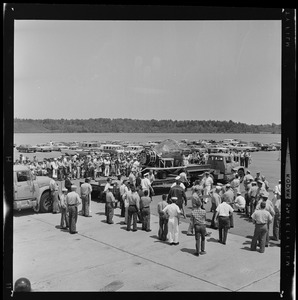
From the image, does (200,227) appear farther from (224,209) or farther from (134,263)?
(134,263)

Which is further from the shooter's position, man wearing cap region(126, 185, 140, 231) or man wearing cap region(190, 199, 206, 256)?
man wearing cap region(126, 185, 140, 231)

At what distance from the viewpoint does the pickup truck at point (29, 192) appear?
1090 centimetres

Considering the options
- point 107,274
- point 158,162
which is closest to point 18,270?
point 107,274

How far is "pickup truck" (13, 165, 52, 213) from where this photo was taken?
10898mm

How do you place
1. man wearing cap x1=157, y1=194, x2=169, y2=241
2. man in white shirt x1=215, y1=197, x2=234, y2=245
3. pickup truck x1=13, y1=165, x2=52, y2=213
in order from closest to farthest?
man in white shirt x1=215, y1=197, x2=234, y2=245
man wearing cap x1=157, y1=194, x2=169, y2=241
pickup truck x1=13, y1=165, x2=52, y2=213

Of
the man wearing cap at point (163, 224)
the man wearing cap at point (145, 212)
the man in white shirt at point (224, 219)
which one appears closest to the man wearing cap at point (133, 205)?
the man wearing cap at point (145, 212)

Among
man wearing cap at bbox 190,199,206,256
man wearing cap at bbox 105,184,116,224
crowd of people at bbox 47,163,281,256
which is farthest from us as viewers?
man wearing cap at bbox 105,184,116,224

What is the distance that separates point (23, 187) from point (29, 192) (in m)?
0.23

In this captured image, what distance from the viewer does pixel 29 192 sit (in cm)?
1114

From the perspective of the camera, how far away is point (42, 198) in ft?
37.5

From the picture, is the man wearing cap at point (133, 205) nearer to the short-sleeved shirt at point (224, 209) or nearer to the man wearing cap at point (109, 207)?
the man wearing cap at point (109, 207)

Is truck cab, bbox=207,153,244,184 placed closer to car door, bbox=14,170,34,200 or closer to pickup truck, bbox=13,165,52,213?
pickup truck, bbox=13,165,52,213

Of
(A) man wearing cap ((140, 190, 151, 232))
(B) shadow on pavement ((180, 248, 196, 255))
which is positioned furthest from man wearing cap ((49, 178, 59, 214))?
(B) shadow on pavement ((180, 248, 196, 255))

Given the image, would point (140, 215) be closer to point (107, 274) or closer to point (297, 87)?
point (107, 274)
